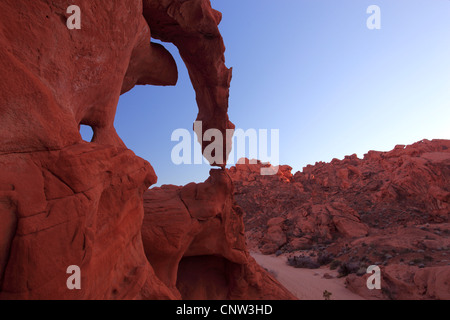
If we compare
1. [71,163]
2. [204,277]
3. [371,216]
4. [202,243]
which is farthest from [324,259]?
[71,163]

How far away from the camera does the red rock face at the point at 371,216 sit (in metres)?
10.8

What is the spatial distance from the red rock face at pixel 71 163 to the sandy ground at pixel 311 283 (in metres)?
6.45

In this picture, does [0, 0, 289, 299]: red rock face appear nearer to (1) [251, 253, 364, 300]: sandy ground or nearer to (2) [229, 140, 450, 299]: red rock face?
(1) [251, 253, 364, 300]: sandy ground

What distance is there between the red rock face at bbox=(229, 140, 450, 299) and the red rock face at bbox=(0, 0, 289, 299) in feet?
31.9

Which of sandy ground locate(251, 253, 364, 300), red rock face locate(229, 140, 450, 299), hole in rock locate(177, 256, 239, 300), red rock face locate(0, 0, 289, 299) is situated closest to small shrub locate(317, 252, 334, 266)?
red rock face locate(229, 140, 450, 299)

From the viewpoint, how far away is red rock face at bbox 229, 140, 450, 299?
1082cm

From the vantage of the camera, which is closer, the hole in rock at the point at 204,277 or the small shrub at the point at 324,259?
the hole in rock at the point at 204,277

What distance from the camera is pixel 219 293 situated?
850 centimetres

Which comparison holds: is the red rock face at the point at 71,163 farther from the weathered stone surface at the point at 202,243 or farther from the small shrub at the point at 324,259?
the small shrub at the point at 324,259

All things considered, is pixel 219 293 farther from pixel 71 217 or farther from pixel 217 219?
pixel 71 217

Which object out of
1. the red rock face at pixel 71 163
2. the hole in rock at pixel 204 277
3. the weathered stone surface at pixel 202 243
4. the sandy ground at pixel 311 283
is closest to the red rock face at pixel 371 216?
the sandy ground at pixel 311 283

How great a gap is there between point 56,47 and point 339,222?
2137 cm

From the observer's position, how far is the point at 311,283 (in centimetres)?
1129
